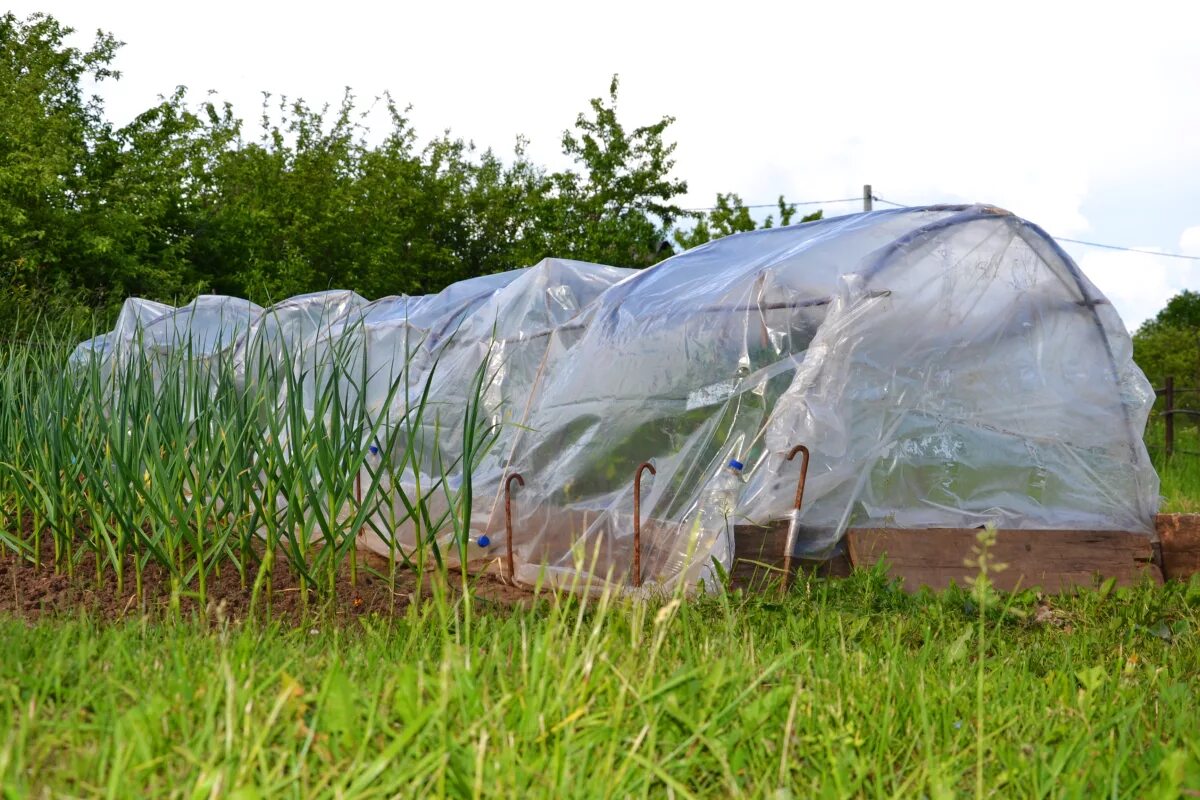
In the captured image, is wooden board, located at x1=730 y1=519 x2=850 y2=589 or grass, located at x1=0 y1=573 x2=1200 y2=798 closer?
grass, located at x1=0 y1=573 x2=1200 y2=798

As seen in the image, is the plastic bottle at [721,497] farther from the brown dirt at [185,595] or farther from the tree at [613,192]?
the tree at [613,192]

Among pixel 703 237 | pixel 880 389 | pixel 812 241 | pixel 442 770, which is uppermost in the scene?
pixel 703 237

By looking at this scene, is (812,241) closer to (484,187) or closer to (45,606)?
(45,606)

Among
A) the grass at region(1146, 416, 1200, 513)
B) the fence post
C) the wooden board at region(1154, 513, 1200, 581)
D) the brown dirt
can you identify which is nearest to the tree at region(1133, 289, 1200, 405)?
the grass at region(1146, 416, 1200, 513)

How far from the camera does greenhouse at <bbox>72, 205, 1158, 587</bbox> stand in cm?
444

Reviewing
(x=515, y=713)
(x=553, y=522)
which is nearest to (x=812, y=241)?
(x=553, y=522)

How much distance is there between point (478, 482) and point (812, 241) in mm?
2064

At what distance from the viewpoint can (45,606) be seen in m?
3.39

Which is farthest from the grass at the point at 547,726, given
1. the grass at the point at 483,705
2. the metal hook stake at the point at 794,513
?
the metal hook stake at the point at 794,513

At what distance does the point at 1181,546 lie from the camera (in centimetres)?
500

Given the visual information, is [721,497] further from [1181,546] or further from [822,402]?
[1181,546]

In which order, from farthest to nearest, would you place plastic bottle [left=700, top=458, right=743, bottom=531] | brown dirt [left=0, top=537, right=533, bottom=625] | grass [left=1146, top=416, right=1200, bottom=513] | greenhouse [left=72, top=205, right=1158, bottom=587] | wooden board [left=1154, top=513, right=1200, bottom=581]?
grass [left=1146, top=416, right=1200, bottom=513] → wooden board [left=1154, top=513, right=1200, bottom=581] → greenhouse [left=72, top=205, right=1158, bottom=587] → plastic bottle [left=700, top=458, right=743, bottom=531] → brown dirt [left=0, top=537, right=533, bottom=625]

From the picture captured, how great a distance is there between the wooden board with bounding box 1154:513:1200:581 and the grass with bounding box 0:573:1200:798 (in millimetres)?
2741

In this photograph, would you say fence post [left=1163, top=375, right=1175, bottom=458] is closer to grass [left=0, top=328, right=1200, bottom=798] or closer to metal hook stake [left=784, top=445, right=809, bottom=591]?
metal hook stake [left=784, top=445, right=809, bottom=591]
